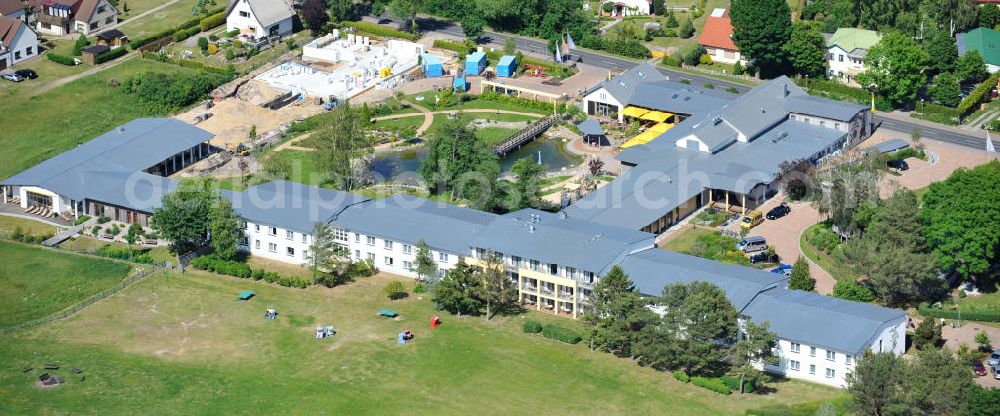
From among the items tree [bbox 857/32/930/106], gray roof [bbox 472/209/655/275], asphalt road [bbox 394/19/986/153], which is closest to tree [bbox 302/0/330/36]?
asphalt road [bbox 394/19/986/153]

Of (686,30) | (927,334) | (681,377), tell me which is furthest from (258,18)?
(927,334)

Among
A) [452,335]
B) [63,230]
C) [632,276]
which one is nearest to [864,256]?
[632,276]

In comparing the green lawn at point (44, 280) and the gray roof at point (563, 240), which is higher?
the gray roof at point (563, 240)

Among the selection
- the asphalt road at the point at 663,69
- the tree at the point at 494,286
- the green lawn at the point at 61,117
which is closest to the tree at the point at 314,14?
the asphalt road at the point at 663,69

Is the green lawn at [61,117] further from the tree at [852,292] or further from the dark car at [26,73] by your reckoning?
the tree at [852,292]

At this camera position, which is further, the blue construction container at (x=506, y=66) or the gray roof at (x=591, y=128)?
the blue construction container at (x=506, y=66)

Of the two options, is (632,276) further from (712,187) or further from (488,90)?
(488,90)
